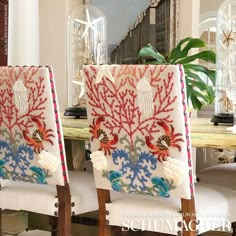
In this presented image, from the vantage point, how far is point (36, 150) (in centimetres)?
204

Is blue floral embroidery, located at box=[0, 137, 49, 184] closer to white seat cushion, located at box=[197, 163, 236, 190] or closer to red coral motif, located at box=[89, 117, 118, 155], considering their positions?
red coral motif, located at box=[89, 117, 118, 155]

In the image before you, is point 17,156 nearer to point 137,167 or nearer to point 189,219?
point 137,167

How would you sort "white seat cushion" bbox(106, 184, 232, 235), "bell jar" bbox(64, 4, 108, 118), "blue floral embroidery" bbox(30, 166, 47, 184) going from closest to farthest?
"white seat cushion" bbox(106, 184, 232, 235) < "blue floral embroidery" bbox(30, 166, 47, 184) < "bell jar" bbox(64, 4, 108, 118)

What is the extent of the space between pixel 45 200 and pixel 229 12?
1.18m

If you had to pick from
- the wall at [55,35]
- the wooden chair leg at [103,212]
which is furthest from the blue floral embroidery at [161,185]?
the wall at [55,35]

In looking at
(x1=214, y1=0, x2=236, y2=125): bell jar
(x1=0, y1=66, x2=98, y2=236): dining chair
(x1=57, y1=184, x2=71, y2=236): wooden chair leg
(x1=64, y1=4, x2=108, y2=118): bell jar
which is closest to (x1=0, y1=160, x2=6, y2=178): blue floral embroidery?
(x1=0, y1=66, x2=98, y2=236): dining chair

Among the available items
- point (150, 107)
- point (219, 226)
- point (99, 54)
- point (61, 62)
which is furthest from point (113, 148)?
point (61, 62)

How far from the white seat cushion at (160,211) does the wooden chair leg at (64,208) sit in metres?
0.22

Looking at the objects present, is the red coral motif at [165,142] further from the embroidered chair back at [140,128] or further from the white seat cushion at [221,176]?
the white seat cushion at [221,176]

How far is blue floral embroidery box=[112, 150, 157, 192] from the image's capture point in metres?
1.78

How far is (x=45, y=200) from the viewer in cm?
209

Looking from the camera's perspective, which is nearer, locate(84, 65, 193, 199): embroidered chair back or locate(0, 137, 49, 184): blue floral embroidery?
locate(84, 65, 193, 199): embroidered chair back

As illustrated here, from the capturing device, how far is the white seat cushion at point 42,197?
210 cm

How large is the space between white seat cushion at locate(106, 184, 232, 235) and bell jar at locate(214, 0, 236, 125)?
45cm
